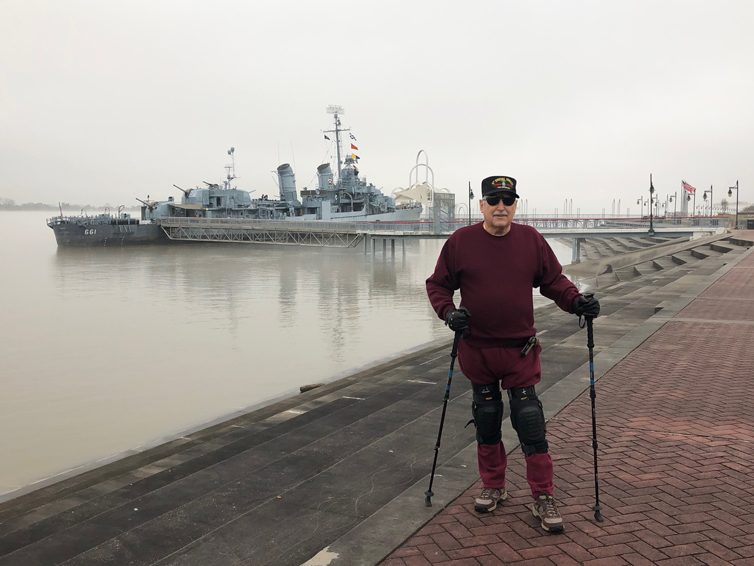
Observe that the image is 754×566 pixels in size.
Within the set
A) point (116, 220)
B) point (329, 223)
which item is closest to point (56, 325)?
point (329, 223)

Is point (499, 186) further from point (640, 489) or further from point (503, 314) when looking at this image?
point (640, 489)

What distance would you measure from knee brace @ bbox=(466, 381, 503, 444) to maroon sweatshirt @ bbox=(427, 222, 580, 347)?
0.29 m

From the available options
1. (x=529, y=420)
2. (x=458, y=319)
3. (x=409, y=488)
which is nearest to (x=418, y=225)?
(x=409, y=488)

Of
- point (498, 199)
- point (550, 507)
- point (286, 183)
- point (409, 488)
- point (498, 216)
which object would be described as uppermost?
point (286, 183)

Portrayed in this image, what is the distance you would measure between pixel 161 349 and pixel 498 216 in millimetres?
15151

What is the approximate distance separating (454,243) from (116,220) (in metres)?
83.4

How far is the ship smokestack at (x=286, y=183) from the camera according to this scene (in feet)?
283

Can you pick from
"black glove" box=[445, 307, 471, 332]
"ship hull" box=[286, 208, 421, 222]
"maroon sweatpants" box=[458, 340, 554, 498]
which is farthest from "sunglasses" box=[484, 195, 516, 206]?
"ship hull" box=[286, 208, 421, 222]

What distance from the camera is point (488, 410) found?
3.81 meters

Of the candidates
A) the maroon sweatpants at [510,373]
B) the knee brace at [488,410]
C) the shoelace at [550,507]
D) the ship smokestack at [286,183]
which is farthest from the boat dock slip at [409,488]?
the ship smokestack at [286,183]

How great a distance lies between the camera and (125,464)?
607 centimetres

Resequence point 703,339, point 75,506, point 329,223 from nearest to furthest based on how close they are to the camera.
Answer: point 75,506
point 703,339
point 329,223

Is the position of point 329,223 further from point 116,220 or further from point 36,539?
point 36,539

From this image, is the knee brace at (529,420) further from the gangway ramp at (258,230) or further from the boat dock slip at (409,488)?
the gangway ramp at (258,230)
